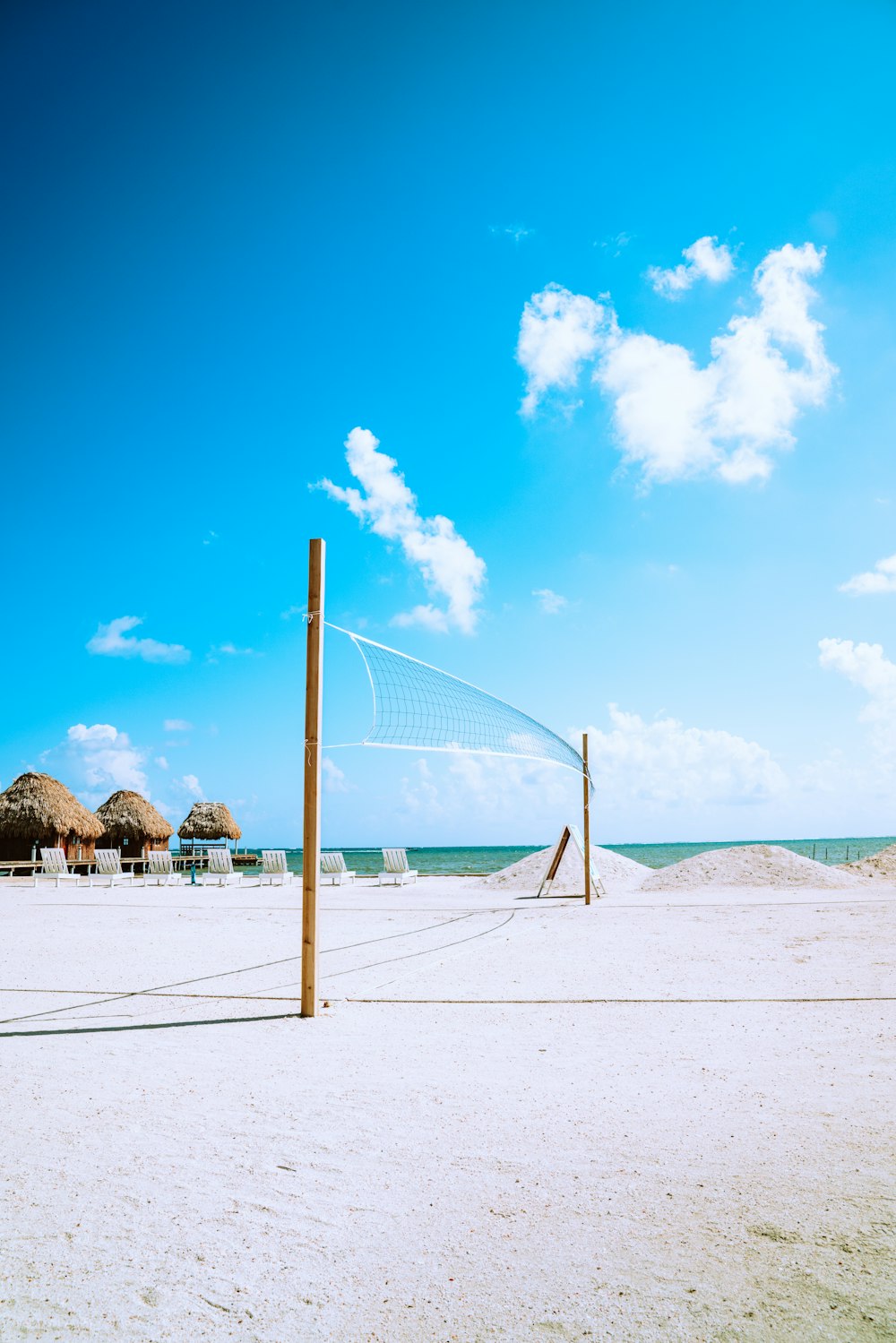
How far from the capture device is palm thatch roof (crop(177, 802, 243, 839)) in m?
42.7

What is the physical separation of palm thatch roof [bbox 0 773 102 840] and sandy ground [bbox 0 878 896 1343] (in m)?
28.3

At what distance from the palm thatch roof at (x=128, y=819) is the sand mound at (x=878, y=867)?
29.4 meters

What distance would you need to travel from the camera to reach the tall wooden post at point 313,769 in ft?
20.9

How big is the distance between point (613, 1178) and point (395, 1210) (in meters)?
0.87

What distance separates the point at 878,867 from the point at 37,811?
96.6ft

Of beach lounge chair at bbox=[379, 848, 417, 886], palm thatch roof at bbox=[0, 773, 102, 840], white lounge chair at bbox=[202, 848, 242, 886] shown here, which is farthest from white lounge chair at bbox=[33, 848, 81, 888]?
beach lounge chair at bbox=[379, 848, 417, 886]

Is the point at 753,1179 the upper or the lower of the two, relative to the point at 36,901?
upper

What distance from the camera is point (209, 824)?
4281 cm

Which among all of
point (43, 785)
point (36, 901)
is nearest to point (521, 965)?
point (36, 901)

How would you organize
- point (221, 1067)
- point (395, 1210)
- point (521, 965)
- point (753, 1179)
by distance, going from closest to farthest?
point (395, 1210), point (753, 1179), point (221, 1067), point (521, 965)

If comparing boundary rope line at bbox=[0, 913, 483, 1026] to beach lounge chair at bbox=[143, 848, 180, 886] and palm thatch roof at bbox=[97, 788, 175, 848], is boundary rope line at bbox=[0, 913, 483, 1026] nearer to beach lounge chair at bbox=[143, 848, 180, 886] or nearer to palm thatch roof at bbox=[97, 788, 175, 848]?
beach lounge chair at bbox=[143, 848, 180, 886]

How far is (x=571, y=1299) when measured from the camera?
2.47 meters

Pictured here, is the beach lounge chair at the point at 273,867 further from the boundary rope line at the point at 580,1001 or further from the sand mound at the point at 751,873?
the boundary rope line at the point at 580,1001

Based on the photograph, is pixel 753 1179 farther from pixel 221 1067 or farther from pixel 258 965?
pixel 258 965
